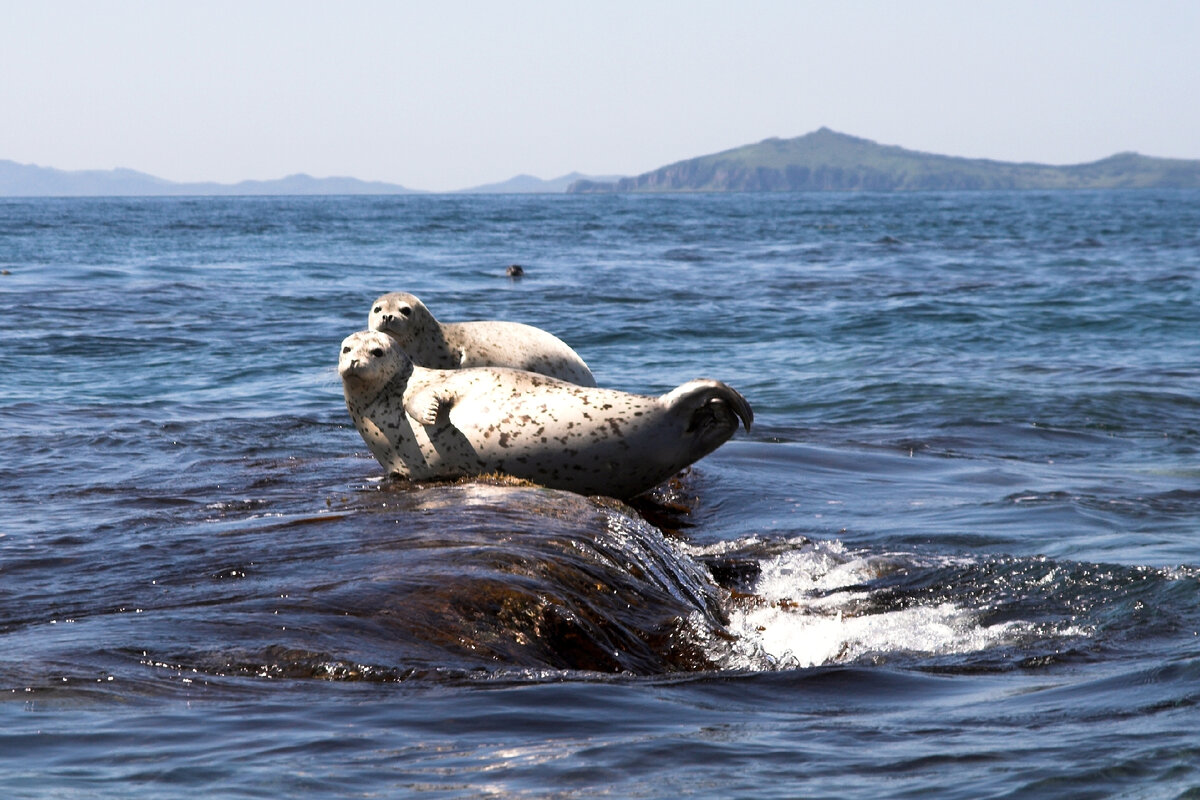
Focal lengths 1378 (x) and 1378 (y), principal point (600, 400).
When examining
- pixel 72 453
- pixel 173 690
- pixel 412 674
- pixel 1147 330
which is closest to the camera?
pixel 173 690

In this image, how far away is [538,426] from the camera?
6715 mm

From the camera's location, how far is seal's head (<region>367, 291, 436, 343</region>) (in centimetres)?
772

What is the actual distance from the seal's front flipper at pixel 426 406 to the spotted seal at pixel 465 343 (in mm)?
1077

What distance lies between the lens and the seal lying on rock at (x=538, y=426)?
22.0 feet

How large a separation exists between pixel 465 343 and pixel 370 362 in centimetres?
128

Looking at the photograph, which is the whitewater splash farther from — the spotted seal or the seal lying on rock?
the spotted seal

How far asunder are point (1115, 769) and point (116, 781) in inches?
94.0

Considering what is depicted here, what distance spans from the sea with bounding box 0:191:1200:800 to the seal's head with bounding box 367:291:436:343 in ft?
2.75

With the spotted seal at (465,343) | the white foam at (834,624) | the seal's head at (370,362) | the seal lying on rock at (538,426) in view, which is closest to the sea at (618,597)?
the white foam at (834,624)

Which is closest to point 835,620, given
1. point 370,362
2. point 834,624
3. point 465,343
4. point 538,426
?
point 834,624

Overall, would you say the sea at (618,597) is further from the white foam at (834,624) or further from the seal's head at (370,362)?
the seal's head at (370,362)

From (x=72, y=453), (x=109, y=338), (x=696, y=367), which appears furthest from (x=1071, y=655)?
(x=109, y=338)

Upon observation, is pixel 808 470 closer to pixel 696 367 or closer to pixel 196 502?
pixel 196 502

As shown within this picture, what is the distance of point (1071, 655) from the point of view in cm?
505
